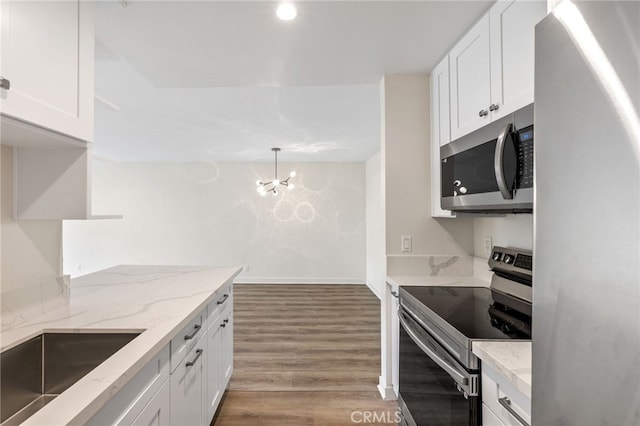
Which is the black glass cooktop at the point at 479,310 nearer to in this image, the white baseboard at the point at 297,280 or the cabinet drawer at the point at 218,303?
the cabinet drawer at the point at 218,303

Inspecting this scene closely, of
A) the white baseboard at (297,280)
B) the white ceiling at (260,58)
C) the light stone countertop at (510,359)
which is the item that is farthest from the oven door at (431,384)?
the white baseboard at (297,280)

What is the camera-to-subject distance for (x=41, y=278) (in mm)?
1424

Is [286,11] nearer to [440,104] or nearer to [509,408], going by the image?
[440,104]

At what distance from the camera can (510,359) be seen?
96 cm

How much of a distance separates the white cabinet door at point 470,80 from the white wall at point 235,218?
4.36 meters

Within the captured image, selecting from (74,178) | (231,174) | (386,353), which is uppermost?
(231,174)

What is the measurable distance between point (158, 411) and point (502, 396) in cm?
120

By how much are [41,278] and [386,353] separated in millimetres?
2111

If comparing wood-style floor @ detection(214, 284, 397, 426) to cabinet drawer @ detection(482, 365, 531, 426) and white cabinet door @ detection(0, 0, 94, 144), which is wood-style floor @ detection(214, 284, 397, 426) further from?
white cabinet door @ detection(0, 0, 94, 144)

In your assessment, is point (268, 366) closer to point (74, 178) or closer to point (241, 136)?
point (74, 178)

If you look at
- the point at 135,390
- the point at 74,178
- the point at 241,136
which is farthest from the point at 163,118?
the point at 135,390

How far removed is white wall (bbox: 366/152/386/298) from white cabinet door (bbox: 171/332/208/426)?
12.4 feet

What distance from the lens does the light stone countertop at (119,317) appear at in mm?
732

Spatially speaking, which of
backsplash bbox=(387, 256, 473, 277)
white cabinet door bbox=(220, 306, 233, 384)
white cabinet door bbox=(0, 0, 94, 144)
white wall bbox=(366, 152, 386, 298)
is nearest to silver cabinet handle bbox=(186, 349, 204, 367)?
white cabinet door bbox=(220, 306, 233, 384)
